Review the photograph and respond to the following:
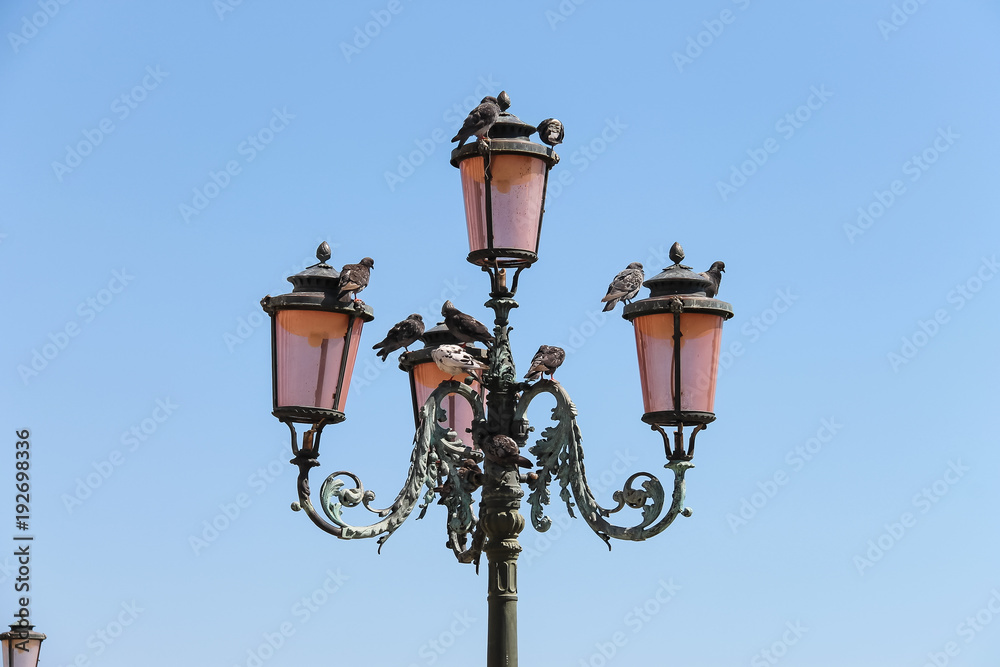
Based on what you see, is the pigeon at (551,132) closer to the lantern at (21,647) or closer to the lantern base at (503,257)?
the lantern base at (503,257)

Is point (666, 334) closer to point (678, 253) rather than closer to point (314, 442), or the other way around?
point (678, 253)

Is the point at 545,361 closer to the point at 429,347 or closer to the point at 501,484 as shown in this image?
the point at 501,484

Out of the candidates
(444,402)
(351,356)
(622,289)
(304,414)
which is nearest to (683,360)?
(622,289)

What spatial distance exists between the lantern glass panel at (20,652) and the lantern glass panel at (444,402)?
5718 millimetres

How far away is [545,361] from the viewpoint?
770 centimetres

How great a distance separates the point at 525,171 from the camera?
7.81m

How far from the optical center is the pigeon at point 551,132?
7.92 meters

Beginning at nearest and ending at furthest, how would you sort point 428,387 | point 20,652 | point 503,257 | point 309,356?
point 503,257, point 309,356, point 428,387, point 20,652

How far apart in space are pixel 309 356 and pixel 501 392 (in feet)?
3.40

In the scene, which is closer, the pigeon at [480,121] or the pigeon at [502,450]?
the pigeon at [502,450]

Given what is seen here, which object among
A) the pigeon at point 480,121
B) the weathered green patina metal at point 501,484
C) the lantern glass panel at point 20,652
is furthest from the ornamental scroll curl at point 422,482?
the lantern glass panel at point 20,652

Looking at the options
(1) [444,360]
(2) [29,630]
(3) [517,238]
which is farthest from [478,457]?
(2) [29,630]

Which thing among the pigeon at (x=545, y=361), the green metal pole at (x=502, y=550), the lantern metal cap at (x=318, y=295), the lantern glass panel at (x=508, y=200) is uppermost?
the lantern glass panel at (x=508, y=200)

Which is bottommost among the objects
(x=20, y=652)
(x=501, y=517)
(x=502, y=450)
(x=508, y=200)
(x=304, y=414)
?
(x=20, y=652)
